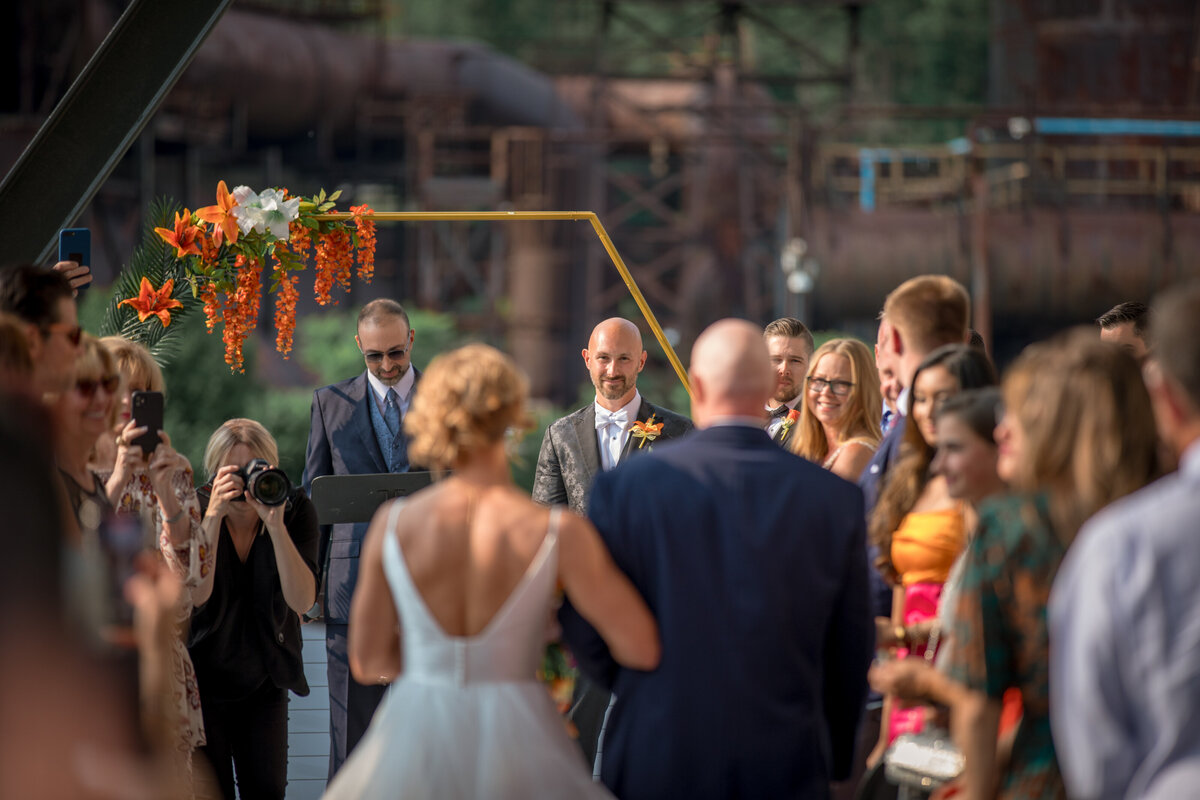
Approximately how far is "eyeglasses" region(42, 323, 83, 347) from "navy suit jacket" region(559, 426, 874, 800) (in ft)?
4.20

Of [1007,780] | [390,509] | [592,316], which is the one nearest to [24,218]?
[390,509]

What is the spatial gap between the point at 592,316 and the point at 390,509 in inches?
680

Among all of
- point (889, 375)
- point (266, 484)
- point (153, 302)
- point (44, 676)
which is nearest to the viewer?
point (44, 676)

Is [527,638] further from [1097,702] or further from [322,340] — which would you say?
[322,340]

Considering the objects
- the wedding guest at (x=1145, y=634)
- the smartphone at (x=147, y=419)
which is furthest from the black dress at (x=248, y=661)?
the wedding guest at (x=1145, y=634)

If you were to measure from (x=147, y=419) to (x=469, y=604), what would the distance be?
1501mm

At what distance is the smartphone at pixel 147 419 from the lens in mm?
3857

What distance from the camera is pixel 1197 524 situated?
7.07ft

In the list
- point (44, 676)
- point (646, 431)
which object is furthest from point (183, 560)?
point (44, 676)

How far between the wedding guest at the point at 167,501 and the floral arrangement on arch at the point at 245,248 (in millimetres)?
907

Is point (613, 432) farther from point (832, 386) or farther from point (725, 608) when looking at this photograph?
point (725, 608)

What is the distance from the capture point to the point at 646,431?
562 centimetres

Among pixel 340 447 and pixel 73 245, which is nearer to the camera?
pixel 73 245

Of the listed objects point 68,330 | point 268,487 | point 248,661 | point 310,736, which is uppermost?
point 68,330
